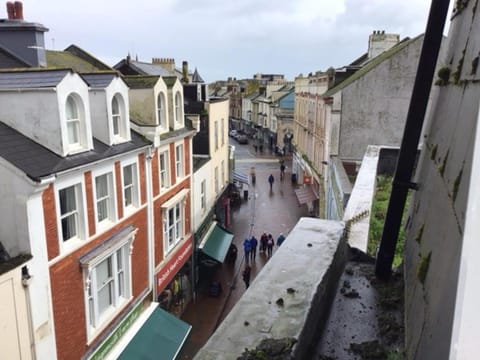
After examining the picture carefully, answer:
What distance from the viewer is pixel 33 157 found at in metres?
8.97

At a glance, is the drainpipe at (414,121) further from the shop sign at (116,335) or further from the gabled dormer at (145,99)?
the gabled dormer at (145,99)

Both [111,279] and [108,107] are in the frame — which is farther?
[111,279]

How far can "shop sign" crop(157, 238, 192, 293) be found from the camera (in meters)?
15.9

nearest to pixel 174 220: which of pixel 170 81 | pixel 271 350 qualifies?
pixel 170 81

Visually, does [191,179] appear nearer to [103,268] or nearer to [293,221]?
[103,268]

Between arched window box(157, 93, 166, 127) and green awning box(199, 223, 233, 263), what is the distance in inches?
288

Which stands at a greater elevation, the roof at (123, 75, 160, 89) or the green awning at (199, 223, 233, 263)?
the roof at (123, 75, 160, 89)

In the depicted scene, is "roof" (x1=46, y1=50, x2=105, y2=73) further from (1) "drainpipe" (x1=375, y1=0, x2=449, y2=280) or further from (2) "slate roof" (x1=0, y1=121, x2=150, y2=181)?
(1) "drainpipe" (x1=375, y1=0, x2=449, y2=280)

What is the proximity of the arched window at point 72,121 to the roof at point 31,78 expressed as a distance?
0.60 metres

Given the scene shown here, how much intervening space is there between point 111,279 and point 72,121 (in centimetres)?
466

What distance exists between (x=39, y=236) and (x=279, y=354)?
7781 millimetres

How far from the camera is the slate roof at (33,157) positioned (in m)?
8.45

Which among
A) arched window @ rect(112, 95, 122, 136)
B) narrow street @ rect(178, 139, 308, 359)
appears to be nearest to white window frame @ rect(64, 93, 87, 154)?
arched window @ rect(112, 95, 122, 136)

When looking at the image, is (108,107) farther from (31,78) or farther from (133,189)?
(133,189)
